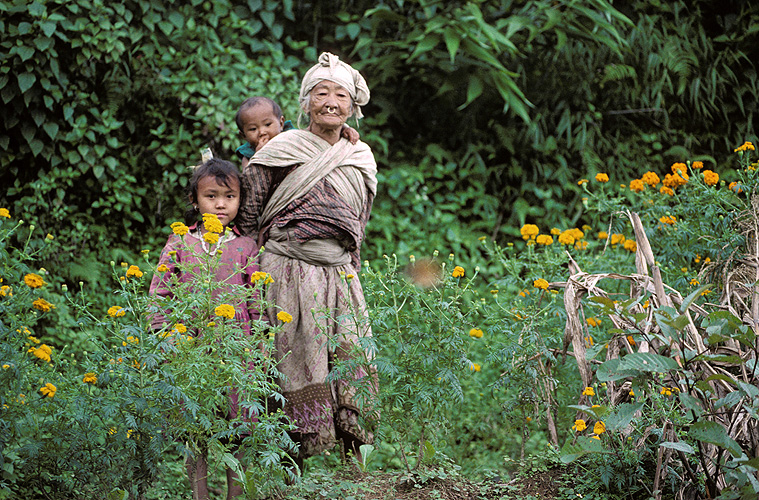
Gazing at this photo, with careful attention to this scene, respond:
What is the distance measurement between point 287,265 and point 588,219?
149 inches

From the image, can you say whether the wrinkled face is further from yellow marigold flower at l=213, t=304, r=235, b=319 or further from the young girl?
yellow marigold flower at l=213, t=304, r=235, b=319

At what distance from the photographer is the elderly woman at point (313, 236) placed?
3.08m

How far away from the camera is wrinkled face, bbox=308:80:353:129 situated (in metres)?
3.10

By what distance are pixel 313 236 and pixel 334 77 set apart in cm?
64

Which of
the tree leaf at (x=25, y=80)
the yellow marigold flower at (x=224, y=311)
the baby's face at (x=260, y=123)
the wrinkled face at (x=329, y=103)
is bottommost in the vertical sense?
the yellow marigold flower at (x=224, y=311)

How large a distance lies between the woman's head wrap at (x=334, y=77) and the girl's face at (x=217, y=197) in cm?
48

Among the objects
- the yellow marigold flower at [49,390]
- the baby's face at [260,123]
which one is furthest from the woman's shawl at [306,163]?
the yellow marigold flower at [49,390]

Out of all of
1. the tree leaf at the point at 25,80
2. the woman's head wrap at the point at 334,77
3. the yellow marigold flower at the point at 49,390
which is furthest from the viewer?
the tree leaf at the point at 25,80

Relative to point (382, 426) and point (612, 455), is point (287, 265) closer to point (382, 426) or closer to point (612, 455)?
point (382, 426)

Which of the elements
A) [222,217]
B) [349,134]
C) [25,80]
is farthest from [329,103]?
[25,80]

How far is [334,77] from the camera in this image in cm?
309

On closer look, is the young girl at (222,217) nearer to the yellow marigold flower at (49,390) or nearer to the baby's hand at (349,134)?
the baby's hand at (349,134)

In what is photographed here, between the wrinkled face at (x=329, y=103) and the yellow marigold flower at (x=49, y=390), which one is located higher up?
the wrinkled face at (x=329, y=103)

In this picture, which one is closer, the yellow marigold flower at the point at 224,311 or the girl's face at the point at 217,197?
the yellow marigold flower at the point at 224,311
